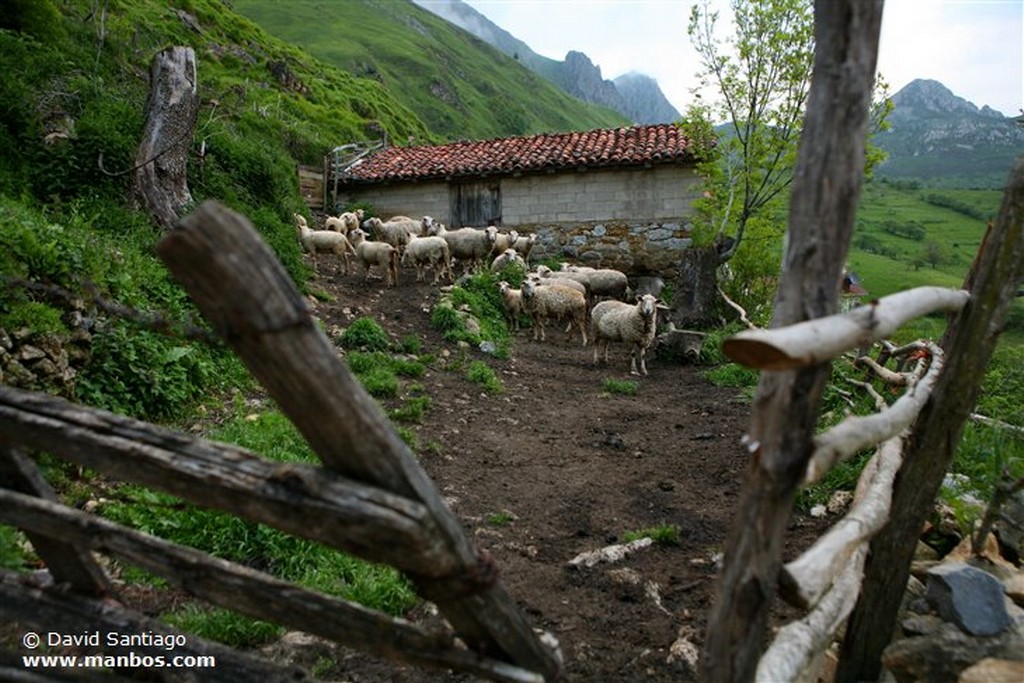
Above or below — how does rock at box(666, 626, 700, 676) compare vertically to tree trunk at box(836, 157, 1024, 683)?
below

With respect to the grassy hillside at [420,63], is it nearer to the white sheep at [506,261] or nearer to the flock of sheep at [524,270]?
the flock of sheep at [524,270]

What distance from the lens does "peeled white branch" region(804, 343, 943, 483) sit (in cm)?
187

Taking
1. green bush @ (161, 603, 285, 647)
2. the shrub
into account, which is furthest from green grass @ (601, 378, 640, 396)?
green bush @ (161, 603, 285, 647)

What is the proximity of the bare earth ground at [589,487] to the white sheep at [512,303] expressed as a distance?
1933 millimetres

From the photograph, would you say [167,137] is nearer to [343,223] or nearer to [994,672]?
[343,223]

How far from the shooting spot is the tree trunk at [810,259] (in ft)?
5.96

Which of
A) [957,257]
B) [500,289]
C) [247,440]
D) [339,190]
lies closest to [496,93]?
[957,257]

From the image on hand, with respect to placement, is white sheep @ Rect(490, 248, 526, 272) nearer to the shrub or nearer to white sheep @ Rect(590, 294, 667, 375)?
white sheep @ Rect(590, 294, 667, 375)

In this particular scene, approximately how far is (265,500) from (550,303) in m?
11.8

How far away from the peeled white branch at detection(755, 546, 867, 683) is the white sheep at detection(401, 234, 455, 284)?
13508 millimetres

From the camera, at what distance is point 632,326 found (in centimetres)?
1161

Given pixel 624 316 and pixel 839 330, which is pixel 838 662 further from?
pixel 624 316

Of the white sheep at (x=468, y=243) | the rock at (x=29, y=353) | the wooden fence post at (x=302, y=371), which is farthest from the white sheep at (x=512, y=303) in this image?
the wooden fence post at (x=302, y=371)

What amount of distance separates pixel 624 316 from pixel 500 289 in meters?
3.58
